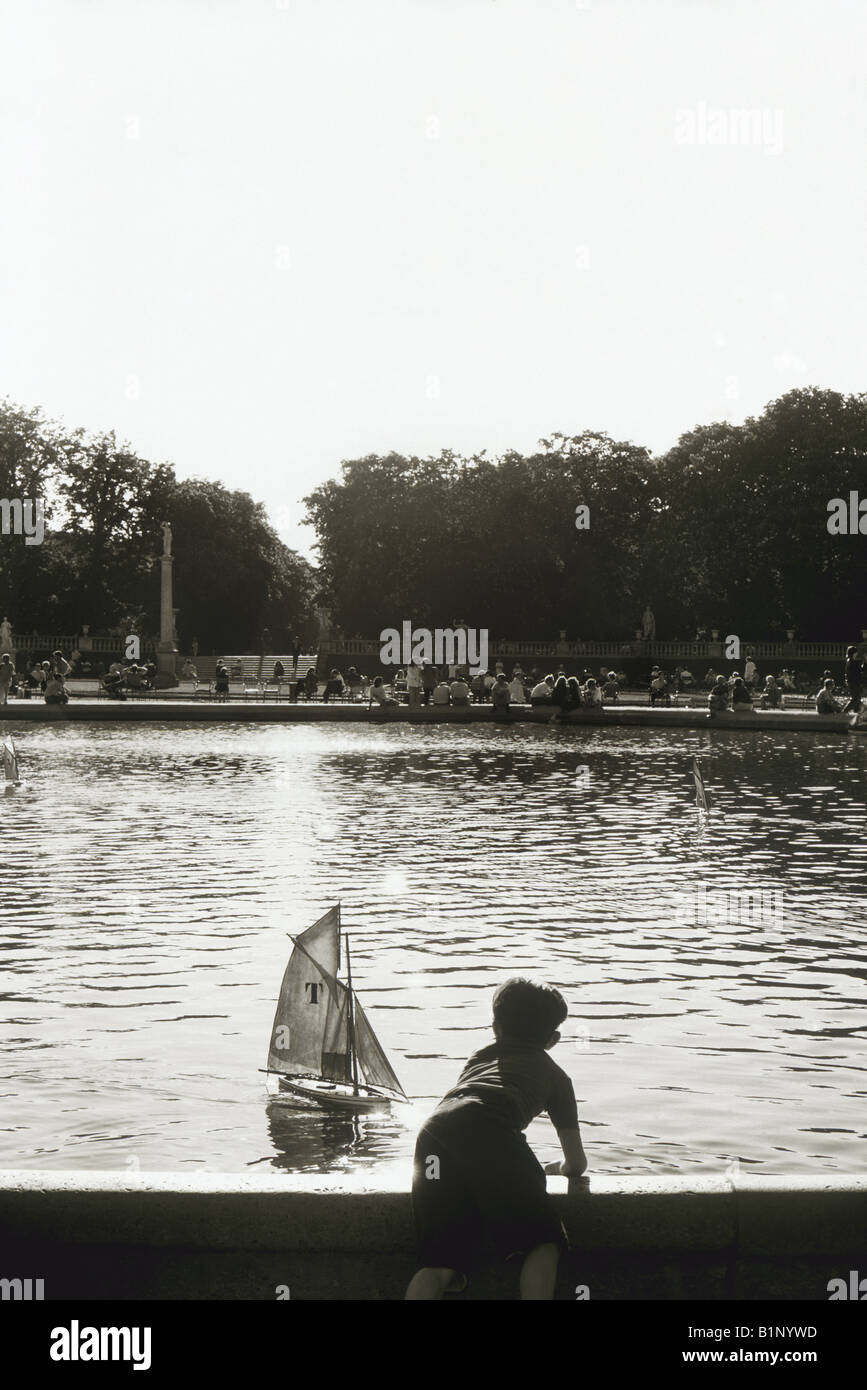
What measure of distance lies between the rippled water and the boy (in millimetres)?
1540

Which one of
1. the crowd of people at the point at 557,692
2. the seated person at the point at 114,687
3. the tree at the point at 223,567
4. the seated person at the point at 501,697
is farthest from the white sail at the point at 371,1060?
the tree at the point at 223,567

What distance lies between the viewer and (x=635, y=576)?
73438mm

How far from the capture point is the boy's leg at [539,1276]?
4578mm

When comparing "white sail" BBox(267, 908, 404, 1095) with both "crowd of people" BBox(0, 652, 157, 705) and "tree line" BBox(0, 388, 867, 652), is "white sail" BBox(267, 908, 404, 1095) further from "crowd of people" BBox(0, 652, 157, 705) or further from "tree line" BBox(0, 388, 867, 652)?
"tree line" BBox(0, 388, 867, 652)

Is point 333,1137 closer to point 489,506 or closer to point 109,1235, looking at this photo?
point 109,1235

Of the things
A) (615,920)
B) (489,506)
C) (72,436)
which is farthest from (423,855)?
(72,436)

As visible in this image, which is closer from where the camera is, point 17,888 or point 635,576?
point 17,888

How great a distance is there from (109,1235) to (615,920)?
25.8 feet

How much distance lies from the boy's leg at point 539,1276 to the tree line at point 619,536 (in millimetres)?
62407

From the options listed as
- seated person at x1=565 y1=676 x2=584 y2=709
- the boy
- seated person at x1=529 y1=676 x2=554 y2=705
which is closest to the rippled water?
the boy

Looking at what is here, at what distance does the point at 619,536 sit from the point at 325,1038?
216 feet

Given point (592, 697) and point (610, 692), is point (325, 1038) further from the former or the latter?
point (610, 692)

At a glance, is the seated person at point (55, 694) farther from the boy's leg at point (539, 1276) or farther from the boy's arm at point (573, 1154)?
the boy's leg at point (539, 1276)

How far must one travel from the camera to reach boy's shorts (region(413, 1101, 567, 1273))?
4.62 metres
